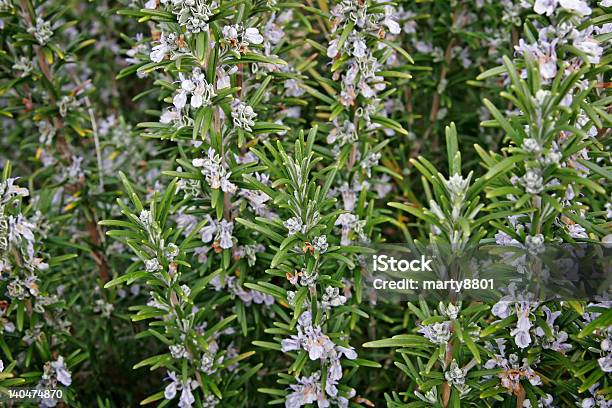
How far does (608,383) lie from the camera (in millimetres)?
1593

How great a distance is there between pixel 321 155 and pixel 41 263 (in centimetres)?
92

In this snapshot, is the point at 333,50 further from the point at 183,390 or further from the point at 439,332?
the point at 183,390

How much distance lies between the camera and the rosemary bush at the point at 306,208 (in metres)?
1.48

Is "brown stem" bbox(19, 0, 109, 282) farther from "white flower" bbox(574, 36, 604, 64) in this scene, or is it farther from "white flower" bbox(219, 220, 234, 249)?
"white flower" bbox(574, 36, 604, 64)

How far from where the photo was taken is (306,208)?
5.35ft

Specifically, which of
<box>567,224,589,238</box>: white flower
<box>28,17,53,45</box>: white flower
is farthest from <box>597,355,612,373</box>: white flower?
<box>28,17,53,45</box>: white flower

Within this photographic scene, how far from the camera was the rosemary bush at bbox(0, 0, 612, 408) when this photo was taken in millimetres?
1483

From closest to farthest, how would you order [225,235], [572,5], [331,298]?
[572,5] → [331,298] → [225,235]

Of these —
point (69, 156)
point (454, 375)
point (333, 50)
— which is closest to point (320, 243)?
point (454, 375)

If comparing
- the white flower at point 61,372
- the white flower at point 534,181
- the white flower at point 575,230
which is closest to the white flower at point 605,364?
the white flower at point 575,230

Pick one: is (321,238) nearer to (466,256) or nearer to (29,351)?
(466,256)

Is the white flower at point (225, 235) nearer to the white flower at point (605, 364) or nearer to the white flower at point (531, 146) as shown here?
the white flower at point (531, 146)

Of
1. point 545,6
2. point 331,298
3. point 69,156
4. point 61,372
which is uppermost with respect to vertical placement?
point 545,6

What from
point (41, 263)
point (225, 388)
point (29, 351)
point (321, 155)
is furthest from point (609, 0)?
point (29, 351)
